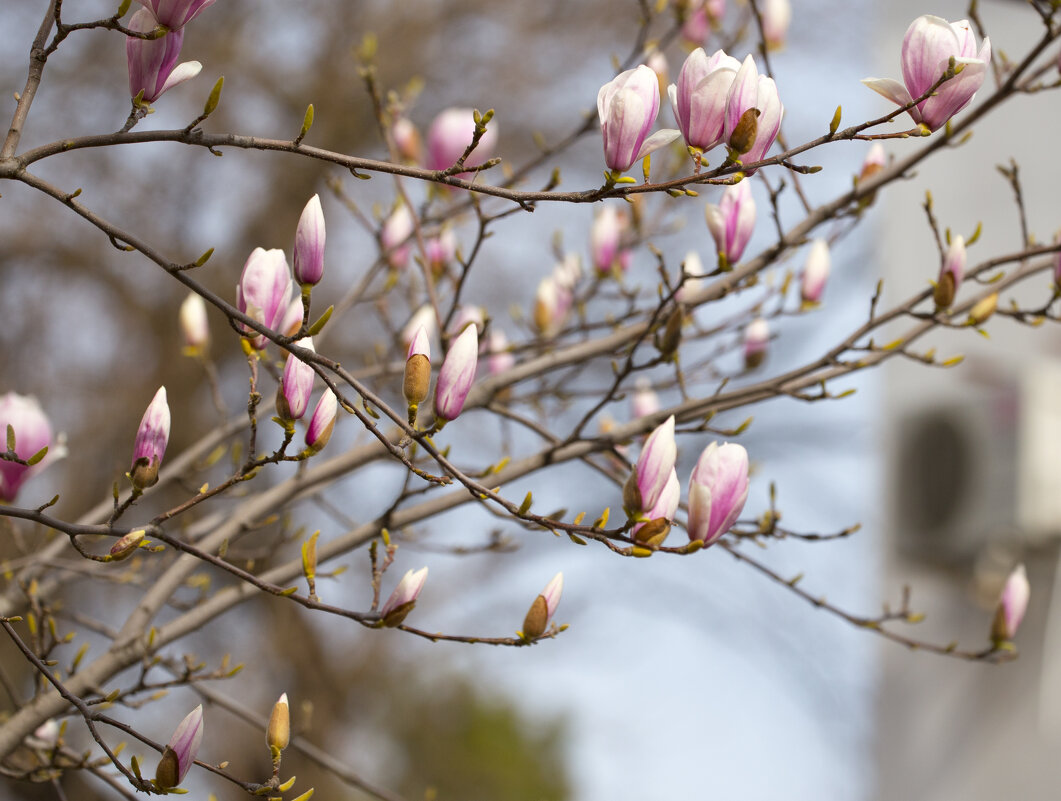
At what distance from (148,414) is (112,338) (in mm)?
2486

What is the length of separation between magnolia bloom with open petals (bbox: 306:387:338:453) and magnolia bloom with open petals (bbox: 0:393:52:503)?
0.24m

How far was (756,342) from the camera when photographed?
99 cm

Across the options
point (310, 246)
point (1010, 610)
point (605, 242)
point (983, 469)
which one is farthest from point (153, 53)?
point (983, 469)

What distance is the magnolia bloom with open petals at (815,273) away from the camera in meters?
0.91

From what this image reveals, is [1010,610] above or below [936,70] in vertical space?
below

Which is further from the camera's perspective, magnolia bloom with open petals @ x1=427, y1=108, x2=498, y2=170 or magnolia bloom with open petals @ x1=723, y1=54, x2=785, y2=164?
magnolia bloom with open petals @ x1=427, y1=108, x2=498, y2=170

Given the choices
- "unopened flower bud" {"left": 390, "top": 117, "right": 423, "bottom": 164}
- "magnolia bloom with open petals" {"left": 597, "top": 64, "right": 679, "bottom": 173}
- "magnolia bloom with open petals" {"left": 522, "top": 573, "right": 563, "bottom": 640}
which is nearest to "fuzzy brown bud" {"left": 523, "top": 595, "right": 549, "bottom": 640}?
"magnolia bloom with open petals" {"left": 522, "top": 573, "right": 563, "bottom": 640}

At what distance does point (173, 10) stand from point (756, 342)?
0.64 m

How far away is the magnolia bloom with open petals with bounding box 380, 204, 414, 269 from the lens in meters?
1.04

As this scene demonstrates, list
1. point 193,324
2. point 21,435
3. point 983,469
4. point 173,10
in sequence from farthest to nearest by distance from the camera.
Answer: point 983,469
point 193,324
point 21,435
point 173,10

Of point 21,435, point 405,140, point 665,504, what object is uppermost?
point 405,140

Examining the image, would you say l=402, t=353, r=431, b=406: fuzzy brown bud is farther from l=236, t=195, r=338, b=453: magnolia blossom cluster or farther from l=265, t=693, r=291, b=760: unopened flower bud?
l=265, t=693, r=291, b=760: unopened flower bud

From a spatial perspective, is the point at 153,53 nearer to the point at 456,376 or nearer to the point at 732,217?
the point at 456,376

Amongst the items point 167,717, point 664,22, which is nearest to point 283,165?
point 664,22
